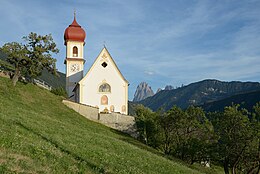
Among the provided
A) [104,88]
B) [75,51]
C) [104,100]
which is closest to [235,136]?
[104,100]

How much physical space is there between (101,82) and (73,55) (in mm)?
12725

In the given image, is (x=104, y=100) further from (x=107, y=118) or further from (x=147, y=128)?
(x=147, y=128)

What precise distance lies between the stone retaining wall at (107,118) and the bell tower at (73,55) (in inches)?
804

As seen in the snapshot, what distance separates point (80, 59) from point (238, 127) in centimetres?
4222

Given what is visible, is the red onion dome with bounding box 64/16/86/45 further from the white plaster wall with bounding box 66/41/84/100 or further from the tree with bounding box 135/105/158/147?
the tree with bounding box 135/105/158/147

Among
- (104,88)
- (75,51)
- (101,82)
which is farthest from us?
(75,51)

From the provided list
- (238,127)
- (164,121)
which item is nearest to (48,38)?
(164,121)

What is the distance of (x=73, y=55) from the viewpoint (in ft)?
216

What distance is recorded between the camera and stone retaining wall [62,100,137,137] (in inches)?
1781

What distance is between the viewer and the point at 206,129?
34.4 m

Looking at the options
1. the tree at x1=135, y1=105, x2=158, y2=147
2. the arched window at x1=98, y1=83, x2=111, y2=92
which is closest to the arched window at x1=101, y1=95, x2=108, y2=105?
the arched window at x1=98, y1=83, x2=111, y2=92

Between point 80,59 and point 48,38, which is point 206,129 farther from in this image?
point 80,59

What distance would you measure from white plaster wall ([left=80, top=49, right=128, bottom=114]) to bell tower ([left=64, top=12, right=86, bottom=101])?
9897 mm

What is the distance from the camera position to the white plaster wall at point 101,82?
2185 inches
